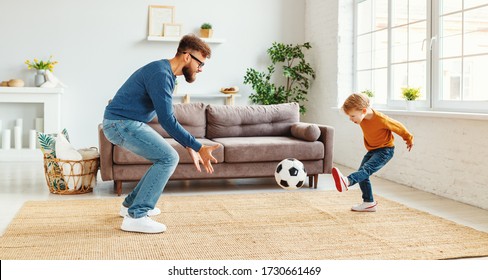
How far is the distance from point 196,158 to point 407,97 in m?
2.80

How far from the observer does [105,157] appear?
442 centimetres

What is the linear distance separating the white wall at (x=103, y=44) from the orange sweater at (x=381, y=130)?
155 inches

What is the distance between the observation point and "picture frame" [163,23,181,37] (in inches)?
283

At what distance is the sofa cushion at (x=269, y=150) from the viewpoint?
4.67 m

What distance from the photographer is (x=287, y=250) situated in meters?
2.84

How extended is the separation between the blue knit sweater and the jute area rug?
1.96 feet

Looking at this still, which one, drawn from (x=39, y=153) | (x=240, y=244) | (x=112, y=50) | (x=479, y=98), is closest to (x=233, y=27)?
(x=112, y=50)

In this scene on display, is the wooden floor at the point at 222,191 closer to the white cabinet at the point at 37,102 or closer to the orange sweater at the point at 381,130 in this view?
the orange sweater at the point at 381,130

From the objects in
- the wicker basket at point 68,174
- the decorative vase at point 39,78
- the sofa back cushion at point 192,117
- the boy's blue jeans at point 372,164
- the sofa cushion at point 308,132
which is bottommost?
→ the wicker basket at point 68,174

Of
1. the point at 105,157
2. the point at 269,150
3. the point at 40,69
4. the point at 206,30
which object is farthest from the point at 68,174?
the point at 206,30

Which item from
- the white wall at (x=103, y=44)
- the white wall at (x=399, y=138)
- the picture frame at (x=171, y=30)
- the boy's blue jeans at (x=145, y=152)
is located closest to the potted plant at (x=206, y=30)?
the white wall at (x=103, y=44)

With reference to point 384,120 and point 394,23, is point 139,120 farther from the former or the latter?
point 394,23

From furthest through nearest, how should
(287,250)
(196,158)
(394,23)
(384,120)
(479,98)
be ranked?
(394,23) < (479,98) < (384,120) < (196,158) < (287,250)

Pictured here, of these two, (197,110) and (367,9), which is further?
(367,9)
